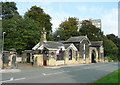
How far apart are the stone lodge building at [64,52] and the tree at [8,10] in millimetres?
Answer: 22558

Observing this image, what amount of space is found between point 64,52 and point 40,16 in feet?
62.3

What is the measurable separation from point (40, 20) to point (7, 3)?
15.3 meters

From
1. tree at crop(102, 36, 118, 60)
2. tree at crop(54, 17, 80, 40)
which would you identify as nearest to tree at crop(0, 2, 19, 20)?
tree at crop(54, 17, 80, 40)

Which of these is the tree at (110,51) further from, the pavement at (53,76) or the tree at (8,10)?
the pavement at (53,76)

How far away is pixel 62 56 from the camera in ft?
119

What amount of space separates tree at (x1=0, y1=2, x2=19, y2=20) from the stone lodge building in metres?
22.6

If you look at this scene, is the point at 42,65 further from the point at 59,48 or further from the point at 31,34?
the point at 31,34

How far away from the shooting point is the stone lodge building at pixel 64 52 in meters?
33.0

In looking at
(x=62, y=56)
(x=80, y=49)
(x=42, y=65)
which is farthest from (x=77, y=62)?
(x=42, y=65)

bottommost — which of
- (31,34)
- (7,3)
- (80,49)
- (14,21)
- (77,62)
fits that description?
(77,62)

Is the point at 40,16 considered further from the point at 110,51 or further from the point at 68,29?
the point at 110,51

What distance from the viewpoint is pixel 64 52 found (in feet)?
120

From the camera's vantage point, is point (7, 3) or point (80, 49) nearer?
point (80, 49)

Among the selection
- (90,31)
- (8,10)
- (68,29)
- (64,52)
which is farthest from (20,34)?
(90,31)
